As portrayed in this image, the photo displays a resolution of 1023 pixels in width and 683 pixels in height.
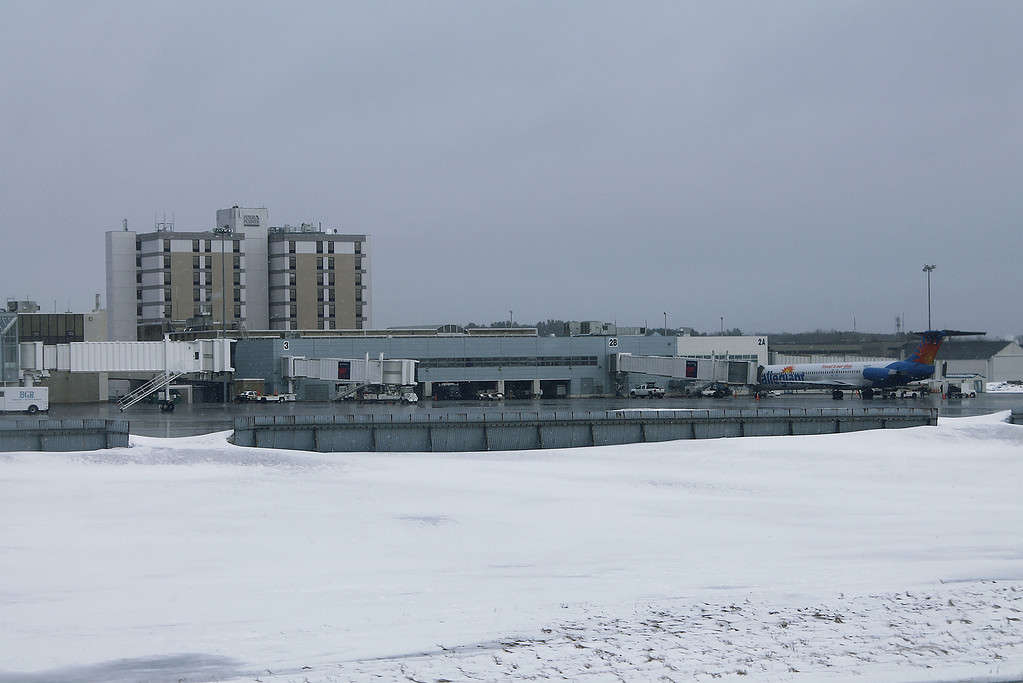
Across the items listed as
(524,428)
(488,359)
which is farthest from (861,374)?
(524,428)

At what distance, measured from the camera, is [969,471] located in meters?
46.4

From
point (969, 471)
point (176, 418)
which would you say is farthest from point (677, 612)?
point (176, 418)

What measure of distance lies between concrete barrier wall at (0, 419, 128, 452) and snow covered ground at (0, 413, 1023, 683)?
20.4 feet

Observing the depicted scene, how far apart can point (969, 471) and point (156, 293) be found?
133m

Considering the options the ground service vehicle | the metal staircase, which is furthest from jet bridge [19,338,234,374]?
the ground service vehicle

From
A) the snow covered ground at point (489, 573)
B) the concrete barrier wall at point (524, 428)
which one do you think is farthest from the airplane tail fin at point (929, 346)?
the snow covered ground at point (489, 573)

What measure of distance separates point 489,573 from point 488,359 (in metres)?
94.1

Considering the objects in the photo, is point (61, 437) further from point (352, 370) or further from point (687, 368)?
point (687, 368)

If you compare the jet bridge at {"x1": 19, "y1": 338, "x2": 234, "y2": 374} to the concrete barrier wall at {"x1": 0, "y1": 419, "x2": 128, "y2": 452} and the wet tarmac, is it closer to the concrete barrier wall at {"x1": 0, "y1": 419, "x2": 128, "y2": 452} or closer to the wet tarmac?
the wet tarmac

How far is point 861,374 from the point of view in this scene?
114 m

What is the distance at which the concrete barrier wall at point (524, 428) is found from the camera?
181ft

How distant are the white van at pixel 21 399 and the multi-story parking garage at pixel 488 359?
26.3 metres

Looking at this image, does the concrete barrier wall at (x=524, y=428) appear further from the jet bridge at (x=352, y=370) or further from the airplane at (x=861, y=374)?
the airplane at (x=861, y=374)

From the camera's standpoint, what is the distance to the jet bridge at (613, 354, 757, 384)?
116 meters
